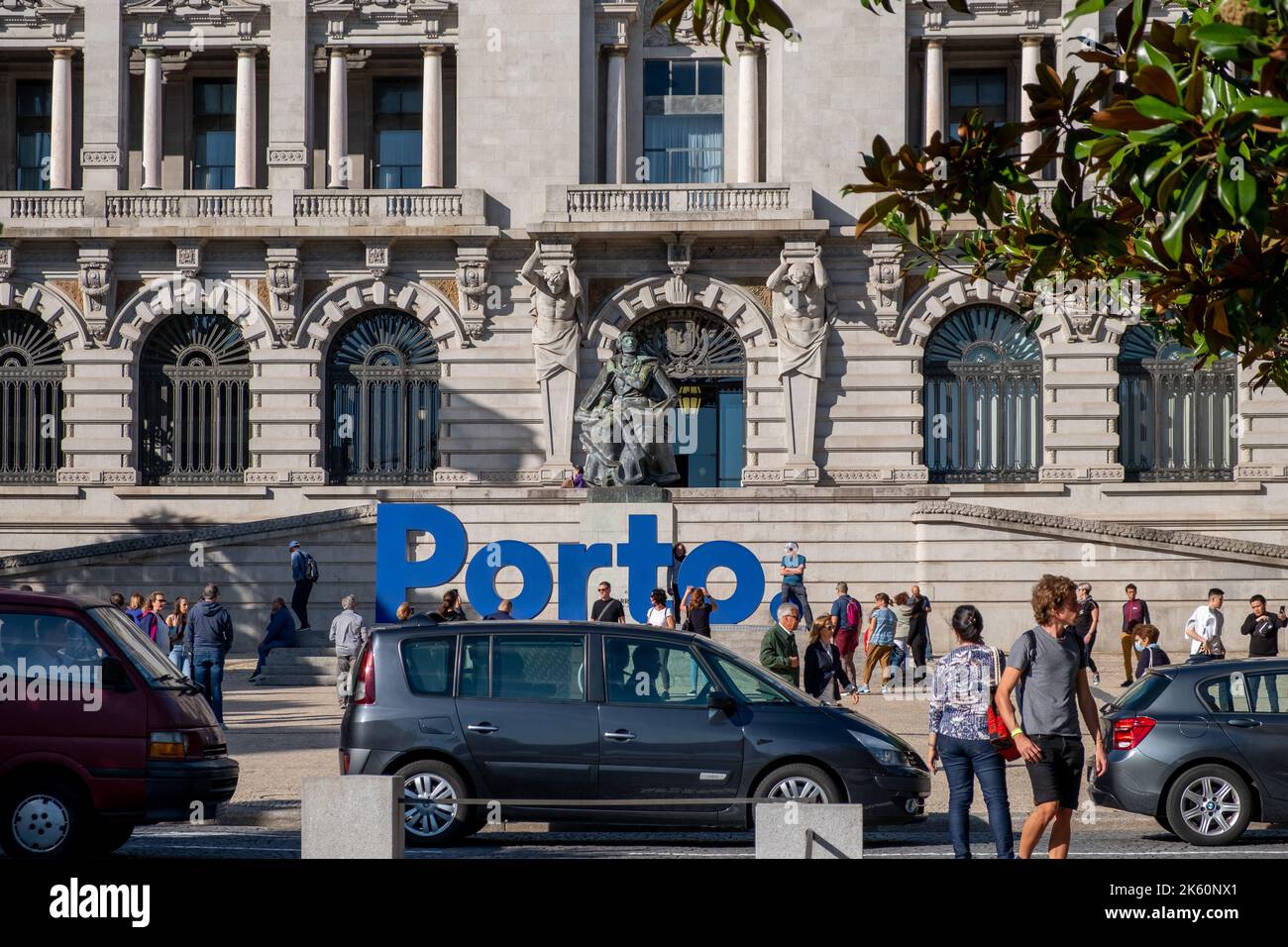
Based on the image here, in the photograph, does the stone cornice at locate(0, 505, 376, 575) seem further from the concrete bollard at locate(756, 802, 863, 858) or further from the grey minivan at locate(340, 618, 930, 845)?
the concrete bollard at locate(756, 802, 863, 858)

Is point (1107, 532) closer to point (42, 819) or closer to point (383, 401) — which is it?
point (383, 401)

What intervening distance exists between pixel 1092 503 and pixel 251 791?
79.4ft

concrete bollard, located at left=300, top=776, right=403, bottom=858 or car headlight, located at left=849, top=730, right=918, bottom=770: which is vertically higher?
concrete bollard, located at left=300, top=776, right=403, bottom=858

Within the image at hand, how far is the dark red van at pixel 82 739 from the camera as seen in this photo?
11.9 meters

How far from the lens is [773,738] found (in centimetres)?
1310

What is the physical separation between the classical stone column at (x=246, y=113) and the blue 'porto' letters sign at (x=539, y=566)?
1306cm

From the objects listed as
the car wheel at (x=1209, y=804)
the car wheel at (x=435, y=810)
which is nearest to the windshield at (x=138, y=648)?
the car wheel at (x=435, y=810)

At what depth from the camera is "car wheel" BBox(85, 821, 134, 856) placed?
473 inches

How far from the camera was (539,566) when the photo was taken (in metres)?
28.3

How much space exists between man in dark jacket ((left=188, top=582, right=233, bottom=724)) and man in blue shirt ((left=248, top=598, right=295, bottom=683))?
5.93m

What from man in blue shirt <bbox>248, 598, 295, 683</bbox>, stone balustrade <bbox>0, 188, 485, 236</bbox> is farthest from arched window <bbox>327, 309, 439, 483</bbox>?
man in blue shirt <bbox>248, 598, 295, 683</bbox>

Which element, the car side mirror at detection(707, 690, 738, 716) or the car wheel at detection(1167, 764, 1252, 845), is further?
the car wheel at detection(1167, 764, 1252, 845)
